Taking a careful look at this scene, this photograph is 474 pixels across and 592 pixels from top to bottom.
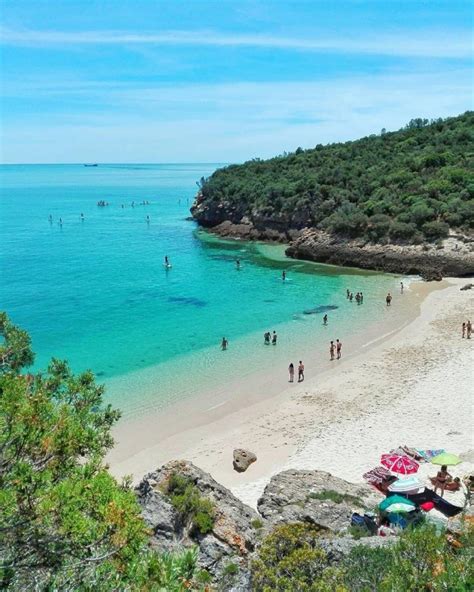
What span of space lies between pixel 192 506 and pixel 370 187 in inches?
2107

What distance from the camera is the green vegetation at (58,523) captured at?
5062 millimetres

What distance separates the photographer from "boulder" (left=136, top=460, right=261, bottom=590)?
31.0ft

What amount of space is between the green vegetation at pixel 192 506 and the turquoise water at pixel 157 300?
36.6 ft

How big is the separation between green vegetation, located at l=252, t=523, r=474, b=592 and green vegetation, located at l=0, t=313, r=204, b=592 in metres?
2.18

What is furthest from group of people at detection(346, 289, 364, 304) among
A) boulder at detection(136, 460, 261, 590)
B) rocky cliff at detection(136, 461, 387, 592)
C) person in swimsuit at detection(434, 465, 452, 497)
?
boulder at detection(136, 460, 261, 590)

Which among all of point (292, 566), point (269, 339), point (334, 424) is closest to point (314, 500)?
point (292, 566)

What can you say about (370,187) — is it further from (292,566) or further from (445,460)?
(292,566)

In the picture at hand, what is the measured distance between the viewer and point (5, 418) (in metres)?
5.52

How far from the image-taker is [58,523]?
523 centimetres

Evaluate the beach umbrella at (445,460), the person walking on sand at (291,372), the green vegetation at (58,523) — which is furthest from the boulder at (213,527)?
the person walking on sand at (291,372)

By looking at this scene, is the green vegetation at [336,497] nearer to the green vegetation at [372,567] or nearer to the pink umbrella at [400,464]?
the pink umbrella at [400,464]

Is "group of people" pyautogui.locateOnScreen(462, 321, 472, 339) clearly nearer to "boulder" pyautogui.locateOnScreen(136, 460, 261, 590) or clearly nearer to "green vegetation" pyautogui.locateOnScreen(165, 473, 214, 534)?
"boulder" pyautogui.locateOnScreen(136, 460, 261, 590)

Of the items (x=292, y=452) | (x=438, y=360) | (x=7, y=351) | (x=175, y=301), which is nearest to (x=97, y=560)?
(x=7, y=351)

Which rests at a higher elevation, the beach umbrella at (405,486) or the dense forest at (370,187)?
the dense forest at (370,187)
